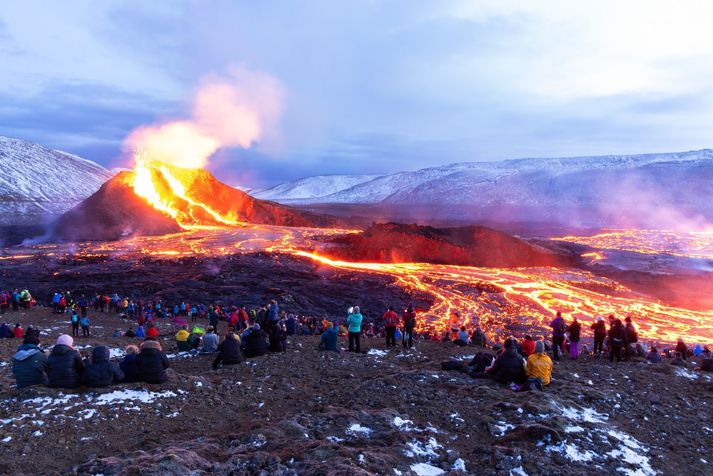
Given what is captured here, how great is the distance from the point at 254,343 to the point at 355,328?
287 centimetres

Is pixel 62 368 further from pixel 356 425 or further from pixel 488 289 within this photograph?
pixel 488 289

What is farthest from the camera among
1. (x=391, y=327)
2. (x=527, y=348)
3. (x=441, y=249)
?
(x=441, y=249)

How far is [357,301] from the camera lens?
33656 mm

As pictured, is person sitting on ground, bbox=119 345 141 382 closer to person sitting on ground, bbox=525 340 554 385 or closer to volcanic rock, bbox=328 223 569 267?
person sitting on ground, bbox=525 340 554 385

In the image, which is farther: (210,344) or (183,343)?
(183,343)

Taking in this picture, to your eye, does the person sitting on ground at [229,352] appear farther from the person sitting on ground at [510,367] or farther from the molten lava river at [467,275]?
the molten lava river at [467,275]

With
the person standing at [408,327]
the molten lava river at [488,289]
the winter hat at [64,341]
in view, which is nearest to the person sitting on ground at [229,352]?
the winter hat at [64,341]

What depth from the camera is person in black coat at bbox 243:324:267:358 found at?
12.4 m

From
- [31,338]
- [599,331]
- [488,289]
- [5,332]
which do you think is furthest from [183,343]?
[488,289]

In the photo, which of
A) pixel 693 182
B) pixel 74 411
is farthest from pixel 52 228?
pixel 693 182

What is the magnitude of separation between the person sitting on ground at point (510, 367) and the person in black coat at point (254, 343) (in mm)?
5769

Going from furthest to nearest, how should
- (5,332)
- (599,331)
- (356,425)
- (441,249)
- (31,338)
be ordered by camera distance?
(441,249) → (5,332) → (599,331) → (31,338) → (356,425)

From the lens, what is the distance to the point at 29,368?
8281 mm

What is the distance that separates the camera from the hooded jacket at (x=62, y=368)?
8180 mm
